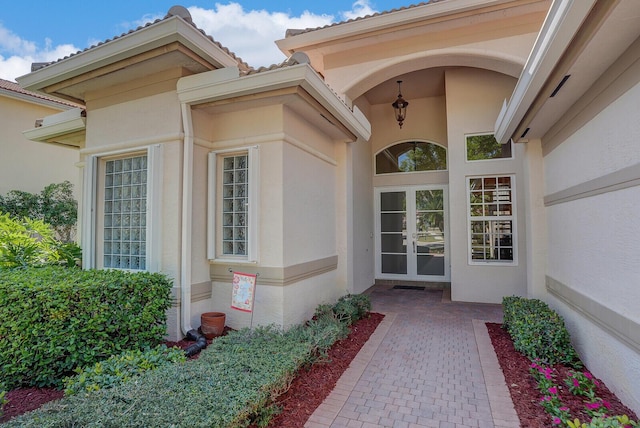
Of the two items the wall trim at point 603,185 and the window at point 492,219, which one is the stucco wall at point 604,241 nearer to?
the wall trim at point 603,185

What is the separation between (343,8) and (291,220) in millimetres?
6378

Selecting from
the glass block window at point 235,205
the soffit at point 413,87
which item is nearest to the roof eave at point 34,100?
the glass block window at point 235,205

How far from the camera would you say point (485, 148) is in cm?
775

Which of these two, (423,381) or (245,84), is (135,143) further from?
(423,381)

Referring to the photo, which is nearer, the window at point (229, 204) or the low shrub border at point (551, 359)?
the low shrub border at point (551, 359)

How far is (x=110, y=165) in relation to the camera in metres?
6.01

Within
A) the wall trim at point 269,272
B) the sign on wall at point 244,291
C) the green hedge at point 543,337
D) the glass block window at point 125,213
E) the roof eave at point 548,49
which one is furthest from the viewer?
the glass block window at point 125,213

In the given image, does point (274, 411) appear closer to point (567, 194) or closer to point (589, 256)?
point (589, 256)

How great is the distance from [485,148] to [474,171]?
1.92ft

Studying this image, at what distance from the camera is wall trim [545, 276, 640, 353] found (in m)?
3.01

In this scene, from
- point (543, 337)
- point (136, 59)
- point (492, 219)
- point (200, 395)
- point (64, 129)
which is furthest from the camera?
point (492, 219)

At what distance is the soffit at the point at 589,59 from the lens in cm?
256

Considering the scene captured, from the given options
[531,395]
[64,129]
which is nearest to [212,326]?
[531,395]

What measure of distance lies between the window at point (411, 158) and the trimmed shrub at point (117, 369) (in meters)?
7.46
